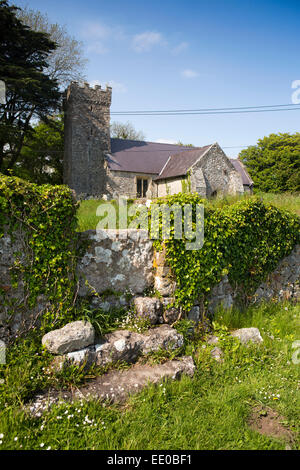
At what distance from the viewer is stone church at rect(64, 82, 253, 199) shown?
893 inches

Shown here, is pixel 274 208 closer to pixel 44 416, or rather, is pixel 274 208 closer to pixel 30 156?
pixel 44 416

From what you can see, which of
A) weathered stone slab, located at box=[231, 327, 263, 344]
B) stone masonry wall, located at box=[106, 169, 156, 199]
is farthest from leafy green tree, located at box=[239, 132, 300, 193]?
weathered stone slab, located at box=[231, 327, 263, 344]

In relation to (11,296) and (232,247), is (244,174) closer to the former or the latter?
(232,247)

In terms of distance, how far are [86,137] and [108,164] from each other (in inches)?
120

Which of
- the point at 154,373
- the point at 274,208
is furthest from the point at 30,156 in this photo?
the point at 154,373

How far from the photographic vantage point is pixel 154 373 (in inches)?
149

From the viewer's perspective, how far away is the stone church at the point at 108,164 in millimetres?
22670

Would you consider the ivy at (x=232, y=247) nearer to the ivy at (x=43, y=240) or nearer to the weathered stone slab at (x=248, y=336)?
the weathered stone slab at (x=248, y=336)

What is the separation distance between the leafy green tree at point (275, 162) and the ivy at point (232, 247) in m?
28.6

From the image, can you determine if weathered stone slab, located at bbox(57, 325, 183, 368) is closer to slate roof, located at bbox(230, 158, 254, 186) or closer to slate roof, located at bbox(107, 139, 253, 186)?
slate roof, located at bbox(107, 139, 253, 186)

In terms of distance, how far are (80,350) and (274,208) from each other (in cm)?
522

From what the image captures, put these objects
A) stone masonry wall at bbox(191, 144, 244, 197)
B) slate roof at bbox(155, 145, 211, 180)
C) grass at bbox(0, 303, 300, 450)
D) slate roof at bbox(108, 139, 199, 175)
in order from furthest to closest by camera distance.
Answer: slate roof at bbox(108, 139, 199, 175), slate roof at bbox(155, 145, 211, 180), stone masonry wall at bbox(191, 144, 244, 197), grass at bbox(0, 303, 300, 450)

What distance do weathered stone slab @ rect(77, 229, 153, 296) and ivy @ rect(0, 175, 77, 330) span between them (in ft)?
1.27
